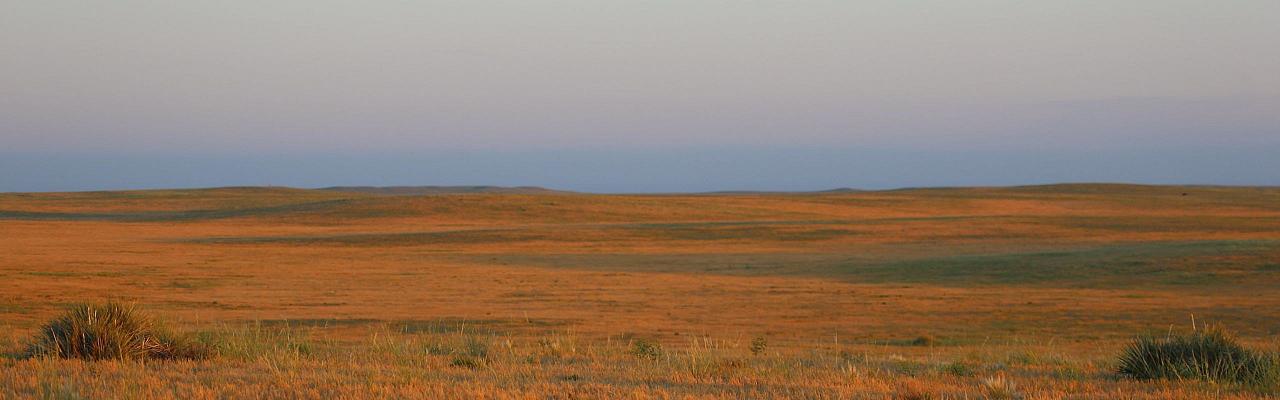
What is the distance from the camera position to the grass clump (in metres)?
11.1

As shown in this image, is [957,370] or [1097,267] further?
[1097,267]

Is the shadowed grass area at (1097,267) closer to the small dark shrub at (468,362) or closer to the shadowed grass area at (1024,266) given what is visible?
the shadowed grass area at (1024,266)

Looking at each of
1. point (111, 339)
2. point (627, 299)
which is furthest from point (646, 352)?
point (627, 299)

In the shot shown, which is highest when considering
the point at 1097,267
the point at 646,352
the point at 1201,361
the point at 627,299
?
the point at 1201,361

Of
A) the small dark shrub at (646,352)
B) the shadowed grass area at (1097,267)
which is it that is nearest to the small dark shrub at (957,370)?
the small dark shrub at (646,352)

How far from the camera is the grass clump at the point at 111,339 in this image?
439 inches

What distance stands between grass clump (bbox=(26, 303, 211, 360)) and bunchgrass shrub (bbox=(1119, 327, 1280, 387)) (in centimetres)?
896

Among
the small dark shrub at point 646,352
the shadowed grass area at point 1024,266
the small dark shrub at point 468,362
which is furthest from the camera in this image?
the shadowed grass area at point 1024,266

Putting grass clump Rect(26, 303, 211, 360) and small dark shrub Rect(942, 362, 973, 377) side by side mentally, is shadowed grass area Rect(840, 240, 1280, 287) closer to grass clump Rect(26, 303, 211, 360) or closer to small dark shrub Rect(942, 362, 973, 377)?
small dark shrub Rect(942, 362, 973, 377)

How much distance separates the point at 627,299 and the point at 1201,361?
16874 mm

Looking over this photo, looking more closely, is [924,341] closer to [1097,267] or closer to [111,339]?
[111,339]

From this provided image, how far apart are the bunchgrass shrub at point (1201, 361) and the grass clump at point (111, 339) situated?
8.96 metres

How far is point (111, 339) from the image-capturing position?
11.2 m

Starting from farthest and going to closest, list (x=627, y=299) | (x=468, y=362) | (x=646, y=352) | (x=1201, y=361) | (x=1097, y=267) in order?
1. (x=1097, y=267)
2. (x=627, y=299)
3. (x=646, y=352)
4. (x=468, y=362)
5. (x=1201, y=361)
